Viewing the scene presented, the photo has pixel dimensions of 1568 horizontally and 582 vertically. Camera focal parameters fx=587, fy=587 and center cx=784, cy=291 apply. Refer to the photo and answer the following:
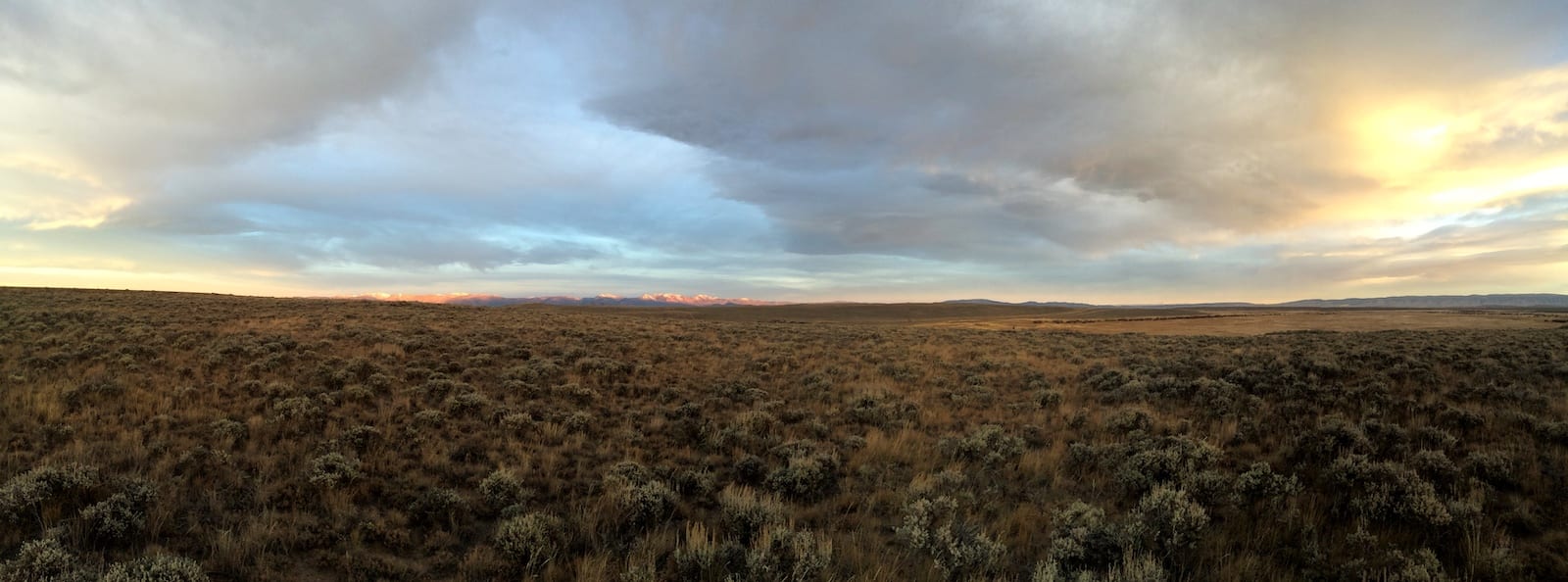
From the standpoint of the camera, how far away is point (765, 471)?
823cm

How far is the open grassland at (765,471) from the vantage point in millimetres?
5188

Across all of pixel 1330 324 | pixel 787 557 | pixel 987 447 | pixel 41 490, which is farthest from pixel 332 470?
pixel 1330 324

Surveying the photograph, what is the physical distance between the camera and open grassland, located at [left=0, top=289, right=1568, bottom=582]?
5188 mm

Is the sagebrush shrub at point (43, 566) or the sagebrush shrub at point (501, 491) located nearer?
the sagebrush shrub at point (43, 566)

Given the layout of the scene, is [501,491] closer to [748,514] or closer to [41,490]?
[748,514]

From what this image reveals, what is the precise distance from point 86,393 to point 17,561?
877 centimetres

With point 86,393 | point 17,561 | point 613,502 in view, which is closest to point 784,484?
point 613,502

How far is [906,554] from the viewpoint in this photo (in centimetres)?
551

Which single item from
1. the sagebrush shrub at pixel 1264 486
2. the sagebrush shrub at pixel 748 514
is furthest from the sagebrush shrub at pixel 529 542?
the sagebrush shrub at pixel 1264 486

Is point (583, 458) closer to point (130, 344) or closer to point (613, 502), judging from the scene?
point (613, 502)

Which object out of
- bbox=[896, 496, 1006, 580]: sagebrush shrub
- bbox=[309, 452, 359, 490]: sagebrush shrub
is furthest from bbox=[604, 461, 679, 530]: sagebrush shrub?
bbox=[309, 452, 359, 490]: sagebrush shrub

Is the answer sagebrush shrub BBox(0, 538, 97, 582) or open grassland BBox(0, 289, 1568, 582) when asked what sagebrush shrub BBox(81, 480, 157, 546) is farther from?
sagebrush shrub BBox(0, 538, 97, 582)

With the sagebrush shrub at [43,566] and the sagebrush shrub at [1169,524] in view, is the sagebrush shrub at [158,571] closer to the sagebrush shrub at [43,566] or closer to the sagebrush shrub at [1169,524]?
the sagebrush shrub at [43,566]

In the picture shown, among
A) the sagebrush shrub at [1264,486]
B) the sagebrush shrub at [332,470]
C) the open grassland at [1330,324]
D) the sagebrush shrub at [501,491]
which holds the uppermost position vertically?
the open grassland at [1330,324]
